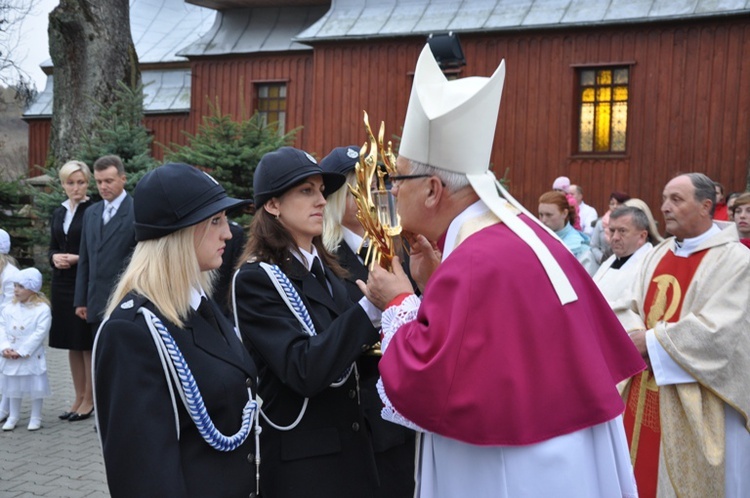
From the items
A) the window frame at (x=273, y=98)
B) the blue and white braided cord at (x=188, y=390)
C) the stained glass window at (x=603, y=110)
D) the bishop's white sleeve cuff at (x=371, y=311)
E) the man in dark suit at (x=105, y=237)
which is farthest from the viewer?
the window frame at (x=273, y=98)

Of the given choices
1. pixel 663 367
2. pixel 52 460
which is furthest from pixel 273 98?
pixel 663 367

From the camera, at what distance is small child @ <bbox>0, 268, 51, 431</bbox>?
7.63 meters

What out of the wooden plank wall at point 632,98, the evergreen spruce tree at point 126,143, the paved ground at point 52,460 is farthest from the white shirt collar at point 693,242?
the wooden plank wall at point 632,98

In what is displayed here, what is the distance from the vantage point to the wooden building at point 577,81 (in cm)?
1762

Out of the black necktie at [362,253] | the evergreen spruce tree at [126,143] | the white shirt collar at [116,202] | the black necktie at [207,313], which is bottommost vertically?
the black necktie at [207,313]

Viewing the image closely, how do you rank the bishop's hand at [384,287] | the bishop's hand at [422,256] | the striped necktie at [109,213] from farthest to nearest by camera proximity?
1. the striped necktie at [109,213]
2. the bishop's hand at [422,256]
3. the bishop's hand at [384,287]

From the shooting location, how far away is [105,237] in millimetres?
7457

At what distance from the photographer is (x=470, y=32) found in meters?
19.7

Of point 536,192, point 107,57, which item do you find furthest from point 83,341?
point 536,192

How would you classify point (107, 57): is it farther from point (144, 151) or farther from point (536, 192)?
point (536, 192)

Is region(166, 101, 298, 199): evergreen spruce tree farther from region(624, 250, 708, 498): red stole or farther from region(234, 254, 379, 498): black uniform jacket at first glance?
region(234, 254, 379, 498): black uniform jacket

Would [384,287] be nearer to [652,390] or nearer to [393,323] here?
[393,323]

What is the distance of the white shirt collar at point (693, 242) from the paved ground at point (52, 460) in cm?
423

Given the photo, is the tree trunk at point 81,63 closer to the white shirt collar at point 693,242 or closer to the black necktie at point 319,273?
the white shirt collar at point 693,242
